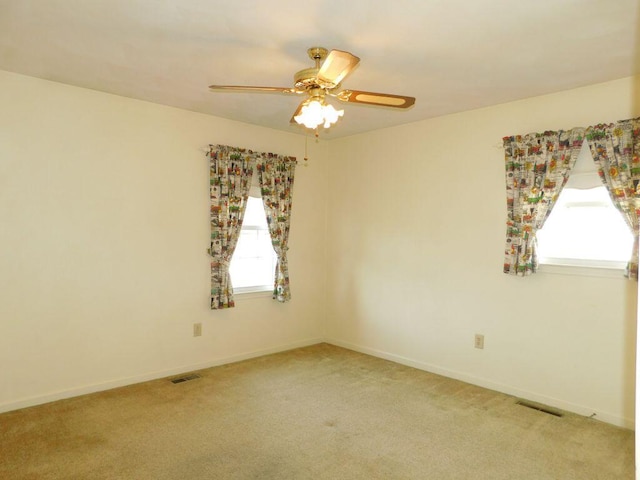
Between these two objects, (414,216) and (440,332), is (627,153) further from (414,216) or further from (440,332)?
(440,332)

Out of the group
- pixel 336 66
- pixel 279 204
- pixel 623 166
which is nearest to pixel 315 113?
pixel 336 66

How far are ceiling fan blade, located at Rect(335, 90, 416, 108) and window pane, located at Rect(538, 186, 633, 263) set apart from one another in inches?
71.5

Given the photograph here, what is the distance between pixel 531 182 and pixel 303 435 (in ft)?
8.65

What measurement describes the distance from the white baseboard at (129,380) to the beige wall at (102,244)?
0.01 meters

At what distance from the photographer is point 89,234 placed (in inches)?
139

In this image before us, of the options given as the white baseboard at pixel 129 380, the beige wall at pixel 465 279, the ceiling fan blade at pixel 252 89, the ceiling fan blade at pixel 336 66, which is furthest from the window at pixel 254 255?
the ceiling fan blade at pixel 336 66

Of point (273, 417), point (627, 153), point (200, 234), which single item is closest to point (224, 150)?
point (200, 234)

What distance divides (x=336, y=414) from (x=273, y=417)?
0.47 metres

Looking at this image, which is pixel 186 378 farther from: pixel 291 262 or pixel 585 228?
pixel 585 228

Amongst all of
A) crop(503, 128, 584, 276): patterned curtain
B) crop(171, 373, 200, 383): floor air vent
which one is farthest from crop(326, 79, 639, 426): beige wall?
crop(171, 373, 200, 383): floor air vent

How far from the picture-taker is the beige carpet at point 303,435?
97.3 inches

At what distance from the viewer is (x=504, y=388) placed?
3699 mm

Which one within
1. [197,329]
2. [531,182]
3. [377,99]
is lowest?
[197,329]

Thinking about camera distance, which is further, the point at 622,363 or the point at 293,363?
the point at 293,363
